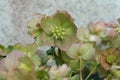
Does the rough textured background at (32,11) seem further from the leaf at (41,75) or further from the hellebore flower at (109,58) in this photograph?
the leaf at (41,75)

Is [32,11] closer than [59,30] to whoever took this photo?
No

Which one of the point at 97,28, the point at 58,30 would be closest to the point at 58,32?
the point at 58,30

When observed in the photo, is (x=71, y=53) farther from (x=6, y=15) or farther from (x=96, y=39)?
(x=6, y=15)

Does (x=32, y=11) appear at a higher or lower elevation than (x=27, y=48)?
higher

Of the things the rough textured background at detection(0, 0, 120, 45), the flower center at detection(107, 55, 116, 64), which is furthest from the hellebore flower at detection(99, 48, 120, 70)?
the rough textured background at detection(0, 0, 120, 45)

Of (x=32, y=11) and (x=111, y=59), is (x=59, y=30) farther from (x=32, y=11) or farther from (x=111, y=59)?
(x=32, y=11)

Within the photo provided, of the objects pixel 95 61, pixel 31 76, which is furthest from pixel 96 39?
pixel 31 76
